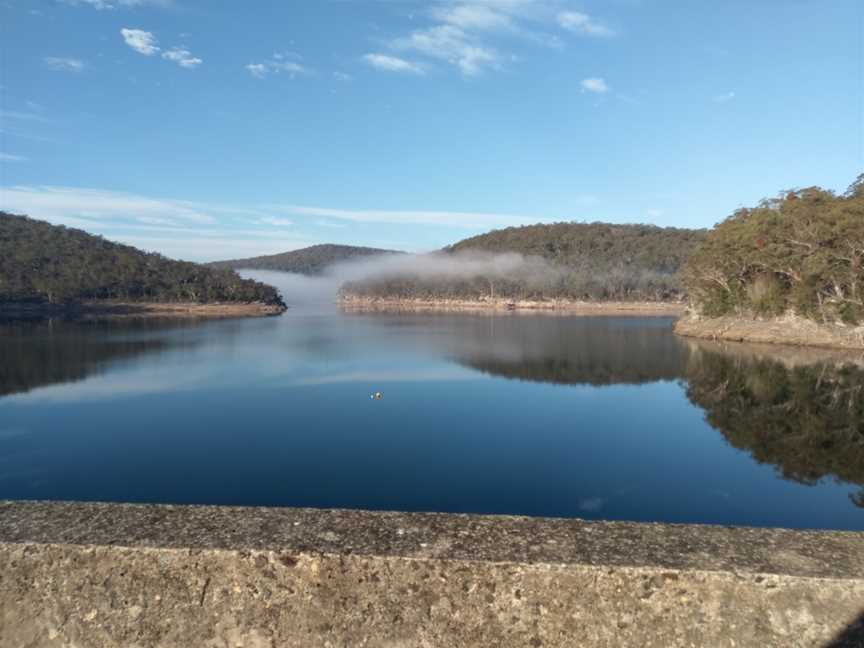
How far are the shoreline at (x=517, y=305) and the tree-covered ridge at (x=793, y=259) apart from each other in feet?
158

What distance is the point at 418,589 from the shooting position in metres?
3.34

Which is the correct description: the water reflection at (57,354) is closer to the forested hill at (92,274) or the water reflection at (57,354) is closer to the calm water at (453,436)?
the calm water at (453,436)

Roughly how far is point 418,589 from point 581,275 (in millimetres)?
159595

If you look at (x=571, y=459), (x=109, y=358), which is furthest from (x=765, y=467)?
(x=109, y=358)

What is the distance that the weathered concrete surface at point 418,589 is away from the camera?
3.18 meters

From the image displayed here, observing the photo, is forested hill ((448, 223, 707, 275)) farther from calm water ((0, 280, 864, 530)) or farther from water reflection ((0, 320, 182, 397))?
water reflection ((0, 320, 182, 397))

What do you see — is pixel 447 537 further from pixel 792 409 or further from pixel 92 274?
pixel 92 274

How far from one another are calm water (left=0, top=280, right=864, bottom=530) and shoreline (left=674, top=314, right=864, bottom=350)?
10791 mm

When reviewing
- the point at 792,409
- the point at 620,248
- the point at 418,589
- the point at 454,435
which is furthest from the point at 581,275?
the point at 418,589

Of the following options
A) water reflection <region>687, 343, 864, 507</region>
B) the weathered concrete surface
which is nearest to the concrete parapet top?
the weathered concrete surface

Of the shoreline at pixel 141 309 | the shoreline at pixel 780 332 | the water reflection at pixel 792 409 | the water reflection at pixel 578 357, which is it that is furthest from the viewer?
the shoreline at pixel 141 309

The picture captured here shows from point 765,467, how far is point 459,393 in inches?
499

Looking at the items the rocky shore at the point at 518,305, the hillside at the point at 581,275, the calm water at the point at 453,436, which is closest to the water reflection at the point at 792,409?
the calm water at the point at 453,436

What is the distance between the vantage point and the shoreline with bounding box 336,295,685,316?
124 meters
